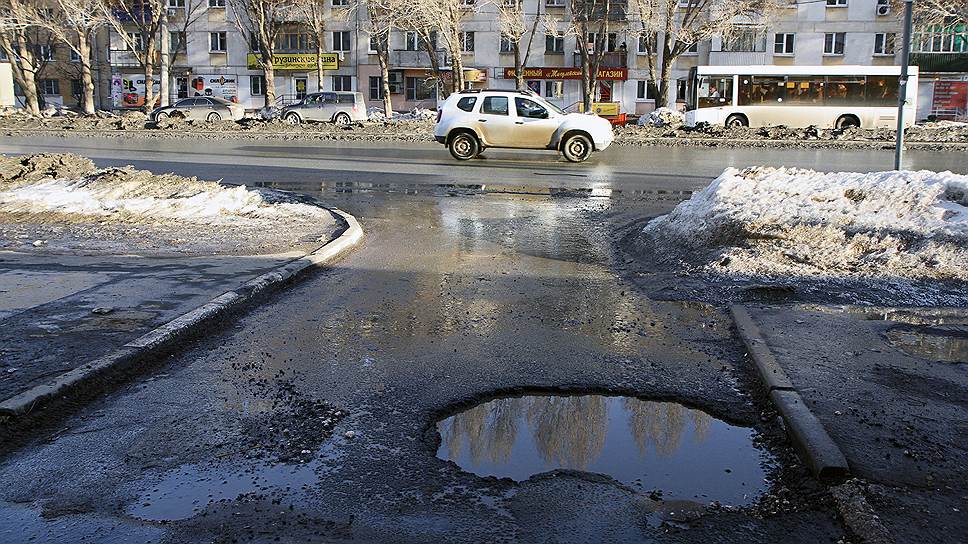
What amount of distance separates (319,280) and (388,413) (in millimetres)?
3673

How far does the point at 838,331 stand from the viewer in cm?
632

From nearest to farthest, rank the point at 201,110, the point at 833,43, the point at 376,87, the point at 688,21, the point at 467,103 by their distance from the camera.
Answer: the point at 467,103, the point at 688,21, the point at 201,110, the point at 833,43, the point at 376,87

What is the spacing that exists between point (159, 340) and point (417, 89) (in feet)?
196

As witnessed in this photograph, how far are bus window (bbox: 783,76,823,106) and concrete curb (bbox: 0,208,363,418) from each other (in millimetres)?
34971

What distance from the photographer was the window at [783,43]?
58969 mm

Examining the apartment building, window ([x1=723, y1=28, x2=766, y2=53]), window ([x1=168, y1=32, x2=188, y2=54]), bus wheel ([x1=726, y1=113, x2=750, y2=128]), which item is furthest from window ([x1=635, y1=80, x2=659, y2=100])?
window ([x1=168, y1=32, x2=188, y2=54])

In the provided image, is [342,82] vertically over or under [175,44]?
under

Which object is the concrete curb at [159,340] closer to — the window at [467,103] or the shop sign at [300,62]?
the window at [467,103]

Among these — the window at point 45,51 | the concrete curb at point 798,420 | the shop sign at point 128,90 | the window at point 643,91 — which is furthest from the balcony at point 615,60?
the concrete curb at point 798,420

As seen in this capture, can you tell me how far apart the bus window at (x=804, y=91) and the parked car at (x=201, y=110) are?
87.5 feet

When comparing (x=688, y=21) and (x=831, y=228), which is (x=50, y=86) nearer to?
(x=688, y=21)

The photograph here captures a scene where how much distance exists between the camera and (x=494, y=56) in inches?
2416

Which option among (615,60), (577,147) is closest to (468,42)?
(615,60)

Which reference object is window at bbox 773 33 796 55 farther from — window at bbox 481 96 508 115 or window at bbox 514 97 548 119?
window at bbox 481 96 508 115
